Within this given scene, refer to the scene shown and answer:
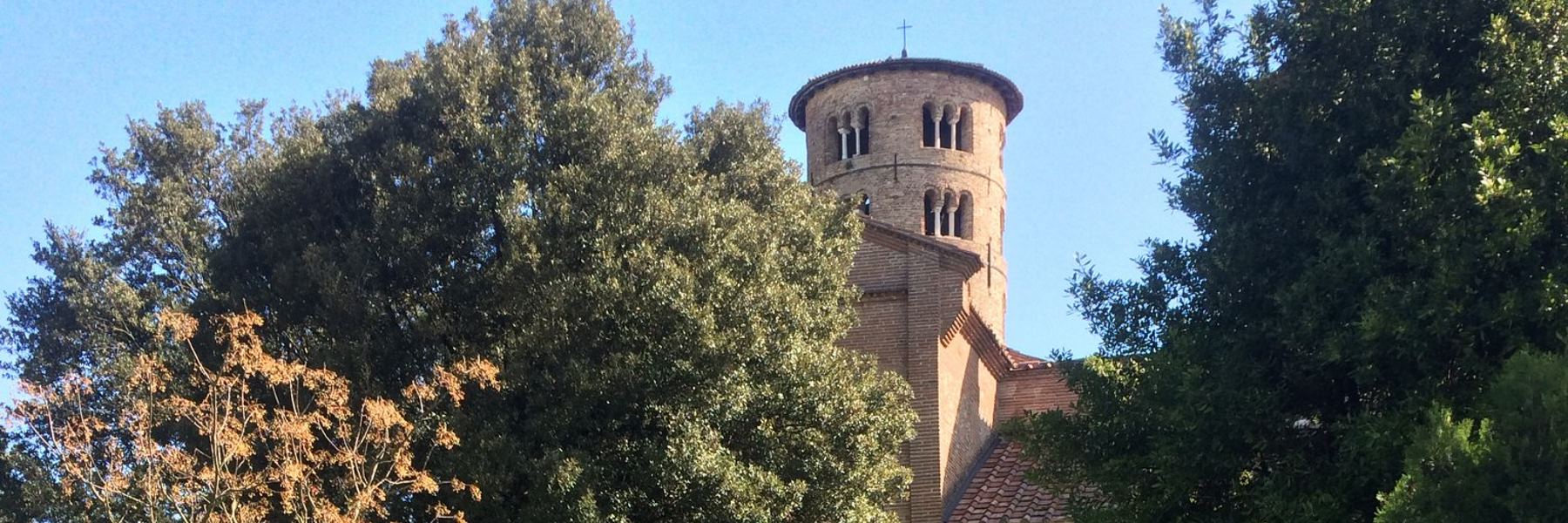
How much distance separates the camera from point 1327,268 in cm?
1068

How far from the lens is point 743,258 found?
1628 cm

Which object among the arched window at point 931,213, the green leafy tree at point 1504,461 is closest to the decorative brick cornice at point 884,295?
the arched window at point 931,213

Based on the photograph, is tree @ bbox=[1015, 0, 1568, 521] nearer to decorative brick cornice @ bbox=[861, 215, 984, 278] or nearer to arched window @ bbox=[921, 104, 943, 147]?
decorative brick cornice @ bbox=[861, 215, 984, 278]

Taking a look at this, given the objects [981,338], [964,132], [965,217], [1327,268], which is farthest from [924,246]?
[1327,268]

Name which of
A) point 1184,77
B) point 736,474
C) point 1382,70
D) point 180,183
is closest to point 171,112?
point 180,183

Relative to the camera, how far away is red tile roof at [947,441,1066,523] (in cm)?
2036

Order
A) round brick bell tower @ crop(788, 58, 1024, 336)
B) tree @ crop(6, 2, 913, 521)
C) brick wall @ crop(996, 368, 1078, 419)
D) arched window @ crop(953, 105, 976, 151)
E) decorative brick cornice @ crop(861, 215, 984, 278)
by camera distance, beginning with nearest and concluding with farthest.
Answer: tree @ crop(6, 2, 913, 521), decorative brick cornice @ crop(861, 215, 984, 278), brick wall @ crop(996, 368, 1078, 419), round brick bell tower @ crop(788, 58, 1024, 336), arched window @ crop(953, 105, 976, 151)

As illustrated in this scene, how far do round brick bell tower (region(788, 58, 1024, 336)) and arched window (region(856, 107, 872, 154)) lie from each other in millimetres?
19

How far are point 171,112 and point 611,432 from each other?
1055 cm

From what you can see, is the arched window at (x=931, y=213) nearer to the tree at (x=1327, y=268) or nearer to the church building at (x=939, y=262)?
the church building at (x=939, y=262)

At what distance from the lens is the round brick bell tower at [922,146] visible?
3219 centimetres

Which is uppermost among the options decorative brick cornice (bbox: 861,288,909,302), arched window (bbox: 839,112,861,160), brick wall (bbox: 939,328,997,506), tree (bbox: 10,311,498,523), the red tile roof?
arched window (bbox: 839,112,861,160)

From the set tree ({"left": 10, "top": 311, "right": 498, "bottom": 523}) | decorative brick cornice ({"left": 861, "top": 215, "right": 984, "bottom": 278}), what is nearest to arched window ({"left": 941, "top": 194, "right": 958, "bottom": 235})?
decorative brick cornice ({"left": 861, "top": 215, "right": 984, "bottom": 278})

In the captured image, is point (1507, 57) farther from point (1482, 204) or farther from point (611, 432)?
point (611, 432)
